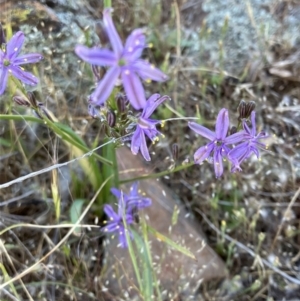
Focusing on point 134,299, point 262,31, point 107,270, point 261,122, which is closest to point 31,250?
point 107,270

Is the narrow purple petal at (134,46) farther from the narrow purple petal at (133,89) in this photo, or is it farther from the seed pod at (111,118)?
the seed pod at (111,118)

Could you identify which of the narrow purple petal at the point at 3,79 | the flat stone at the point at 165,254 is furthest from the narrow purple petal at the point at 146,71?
the flat stone at the point at 165,254

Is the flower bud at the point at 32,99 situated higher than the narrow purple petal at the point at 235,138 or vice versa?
the flower bud at the point at 32,99

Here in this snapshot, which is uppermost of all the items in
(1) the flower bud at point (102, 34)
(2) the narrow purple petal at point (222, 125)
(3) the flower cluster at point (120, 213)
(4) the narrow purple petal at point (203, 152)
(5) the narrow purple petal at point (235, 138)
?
(1) the flower bud at point (102, 34)

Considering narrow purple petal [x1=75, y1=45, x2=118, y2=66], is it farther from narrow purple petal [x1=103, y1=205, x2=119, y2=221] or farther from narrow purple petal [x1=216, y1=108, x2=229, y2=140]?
narrow purple petal [x1=103, y1=205, x2=119, y2=221]

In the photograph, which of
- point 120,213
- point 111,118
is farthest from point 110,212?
point 111,118

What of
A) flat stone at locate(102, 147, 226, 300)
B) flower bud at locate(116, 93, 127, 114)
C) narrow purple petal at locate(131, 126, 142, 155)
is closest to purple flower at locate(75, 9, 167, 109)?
flower bud at locate(116, 93, 127, 114)

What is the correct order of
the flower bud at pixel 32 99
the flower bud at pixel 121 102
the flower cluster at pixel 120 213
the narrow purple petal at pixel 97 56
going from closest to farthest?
the narrow purple petal at pixel 97 56, the flower bud at pixel 121 102, the flower bud at pixel 32 99, the flower cluster at pixel 120 213
